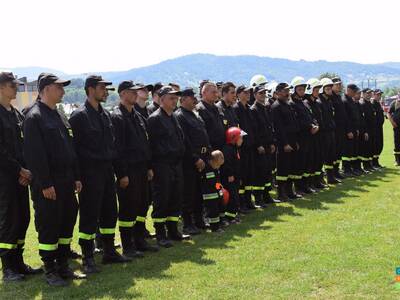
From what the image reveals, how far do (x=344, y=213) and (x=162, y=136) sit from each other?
4.12 meters

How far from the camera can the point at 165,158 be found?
25.8ft

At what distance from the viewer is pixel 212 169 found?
8.62 m

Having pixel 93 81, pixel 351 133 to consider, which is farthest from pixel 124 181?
pixel 351 133

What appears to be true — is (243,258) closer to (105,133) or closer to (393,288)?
(393,288)

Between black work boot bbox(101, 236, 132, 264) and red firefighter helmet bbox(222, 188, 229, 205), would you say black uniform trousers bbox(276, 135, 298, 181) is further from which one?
black work boot bbox(101, 236, 132, 264)

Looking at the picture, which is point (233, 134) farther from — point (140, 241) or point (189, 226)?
point (140, 241)

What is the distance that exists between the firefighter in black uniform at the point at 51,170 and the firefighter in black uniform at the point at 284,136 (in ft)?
20.1

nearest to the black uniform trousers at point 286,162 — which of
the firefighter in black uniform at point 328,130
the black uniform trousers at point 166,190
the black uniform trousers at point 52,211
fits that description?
the firefighter in black uniform at point 328,130

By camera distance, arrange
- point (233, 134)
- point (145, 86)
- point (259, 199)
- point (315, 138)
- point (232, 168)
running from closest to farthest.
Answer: point (145, 86)
point (233, 134)
point (232, 168)
point (259, 199)
point (315, 138)

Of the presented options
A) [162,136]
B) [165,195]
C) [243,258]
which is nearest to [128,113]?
[162,136]

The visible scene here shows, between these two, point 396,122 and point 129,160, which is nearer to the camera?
point 129,160

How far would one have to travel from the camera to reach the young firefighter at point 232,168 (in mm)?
9195

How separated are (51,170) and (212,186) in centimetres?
324

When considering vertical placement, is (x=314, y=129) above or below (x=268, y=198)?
above
